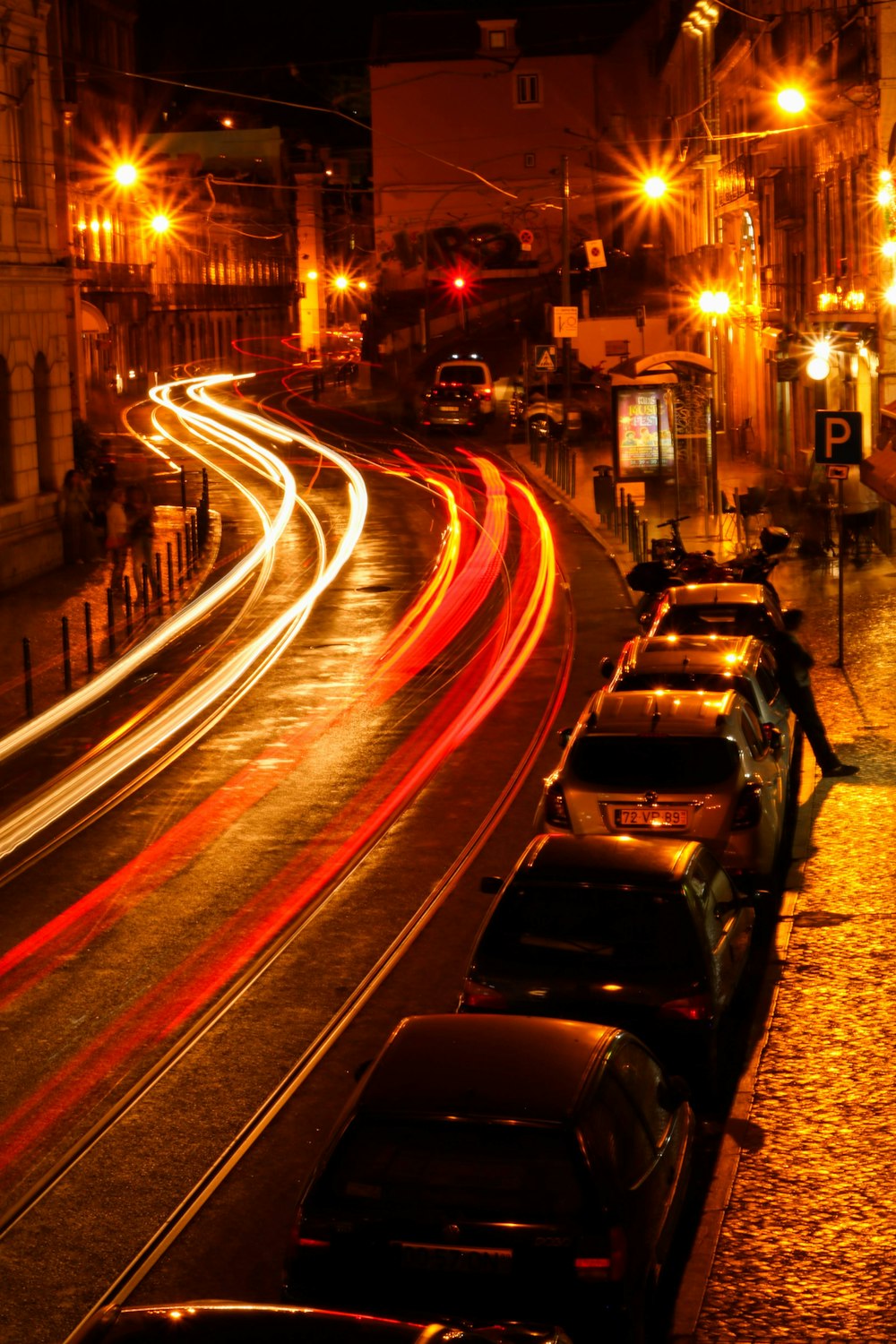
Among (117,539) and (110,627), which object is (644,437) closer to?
(117,539)

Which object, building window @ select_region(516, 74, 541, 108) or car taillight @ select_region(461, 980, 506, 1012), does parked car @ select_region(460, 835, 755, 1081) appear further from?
building window @ select_region(516, 74, 541, 108)

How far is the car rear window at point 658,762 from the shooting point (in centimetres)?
1186

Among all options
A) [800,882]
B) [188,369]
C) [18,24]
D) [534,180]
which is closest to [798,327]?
[18,24]

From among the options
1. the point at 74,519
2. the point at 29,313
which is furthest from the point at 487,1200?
the point at 29,313

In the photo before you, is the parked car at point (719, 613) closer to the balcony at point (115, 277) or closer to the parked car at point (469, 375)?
the parked car at point (469, 375)

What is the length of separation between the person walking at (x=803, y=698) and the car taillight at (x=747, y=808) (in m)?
3.63

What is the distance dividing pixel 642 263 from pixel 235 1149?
65854 millimetres

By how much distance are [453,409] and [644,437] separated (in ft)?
66.5

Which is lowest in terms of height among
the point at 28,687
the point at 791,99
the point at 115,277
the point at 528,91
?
the point at 28,687

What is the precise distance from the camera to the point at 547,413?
5194 cm

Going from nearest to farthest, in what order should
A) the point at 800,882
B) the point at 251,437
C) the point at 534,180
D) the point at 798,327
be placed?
1. the point at 800,882
2. the point at 798,327
3. the point at 251,437
4. the point at 534,180

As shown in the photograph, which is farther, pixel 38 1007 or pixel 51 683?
pixel 51 683

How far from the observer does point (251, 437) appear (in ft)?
177

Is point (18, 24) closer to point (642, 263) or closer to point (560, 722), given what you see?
point (560, 722)
